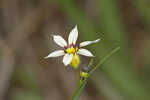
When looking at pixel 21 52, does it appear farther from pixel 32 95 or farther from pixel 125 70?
pixel 125 70

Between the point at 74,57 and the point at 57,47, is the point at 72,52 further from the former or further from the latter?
the point at 57,47

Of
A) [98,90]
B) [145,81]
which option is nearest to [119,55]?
[145,81]

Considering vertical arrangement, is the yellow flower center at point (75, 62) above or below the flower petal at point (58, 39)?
below

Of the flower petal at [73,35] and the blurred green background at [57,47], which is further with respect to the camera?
the blurred green background at [57,47]

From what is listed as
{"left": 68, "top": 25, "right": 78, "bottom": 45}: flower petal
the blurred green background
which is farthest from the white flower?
the blurred green background

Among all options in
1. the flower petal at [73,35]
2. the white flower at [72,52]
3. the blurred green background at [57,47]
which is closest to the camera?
the white flower at [72,52]

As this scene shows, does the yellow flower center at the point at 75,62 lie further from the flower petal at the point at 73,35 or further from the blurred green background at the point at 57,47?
the blurred green background at the point at 57,47

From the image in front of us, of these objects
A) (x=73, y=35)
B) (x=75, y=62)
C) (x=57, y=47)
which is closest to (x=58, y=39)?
(x=73, y=35)

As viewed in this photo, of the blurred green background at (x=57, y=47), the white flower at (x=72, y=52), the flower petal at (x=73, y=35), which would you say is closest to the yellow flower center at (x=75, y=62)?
the white flower at (x=72, y=52)

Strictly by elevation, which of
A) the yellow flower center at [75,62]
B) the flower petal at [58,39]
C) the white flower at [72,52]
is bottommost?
the yellow flower center at [75,62]
